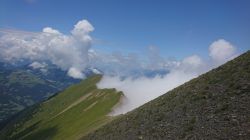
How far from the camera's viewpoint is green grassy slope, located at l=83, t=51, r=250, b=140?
3744 centimetres

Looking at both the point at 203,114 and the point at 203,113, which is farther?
the point at 203,113

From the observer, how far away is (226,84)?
157 ft

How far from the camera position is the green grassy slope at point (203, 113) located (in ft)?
123

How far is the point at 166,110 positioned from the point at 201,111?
916 cm

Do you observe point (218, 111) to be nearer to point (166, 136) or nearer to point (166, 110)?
point (166, 136)

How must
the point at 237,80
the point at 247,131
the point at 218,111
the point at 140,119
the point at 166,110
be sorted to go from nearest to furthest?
the point at 247,131
the point at 218,111
the point at 237,80
the point at 166,110
the point at 140,119

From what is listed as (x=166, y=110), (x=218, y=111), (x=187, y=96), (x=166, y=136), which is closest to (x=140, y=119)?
(x=166, y=110)

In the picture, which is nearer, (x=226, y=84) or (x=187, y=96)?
(x=226, y=84)

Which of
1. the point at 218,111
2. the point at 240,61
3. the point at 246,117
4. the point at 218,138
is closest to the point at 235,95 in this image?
the point at 218,111

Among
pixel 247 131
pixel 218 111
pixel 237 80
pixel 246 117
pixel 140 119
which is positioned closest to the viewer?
pixel 247 131

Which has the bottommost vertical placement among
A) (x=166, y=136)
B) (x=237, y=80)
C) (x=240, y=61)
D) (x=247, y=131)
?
(x=247, y=131)

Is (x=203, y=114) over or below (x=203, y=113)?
below

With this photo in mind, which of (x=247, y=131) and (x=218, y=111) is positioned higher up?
(x=218, y=111)

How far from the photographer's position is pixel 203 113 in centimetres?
4303
